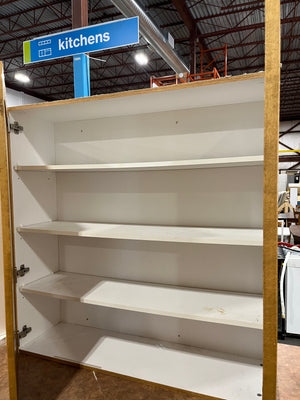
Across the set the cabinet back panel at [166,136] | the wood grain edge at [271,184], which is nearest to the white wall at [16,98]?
the cabinet back panel at [166,136]

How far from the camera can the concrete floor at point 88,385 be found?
149 cm

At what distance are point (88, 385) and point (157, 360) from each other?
422mm

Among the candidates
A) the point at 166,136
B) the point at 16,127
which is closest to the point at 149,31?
the point at 166,136

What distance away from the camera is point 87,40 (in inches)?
64.1

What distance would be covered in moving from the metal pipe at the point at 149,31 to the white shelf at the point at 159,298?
109 inches

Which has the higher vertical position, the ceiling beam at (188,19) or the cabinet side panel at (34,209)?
the ceiling beam at (188,19)

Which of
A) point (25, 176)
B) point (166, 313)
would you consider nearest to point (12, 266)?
point (25, 176)

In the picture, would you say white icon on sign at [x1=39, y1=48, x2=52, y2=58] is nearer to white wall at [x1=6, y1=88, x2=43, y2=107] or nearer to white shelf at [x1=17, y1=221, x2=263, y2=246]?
white shelf at [x1=17, y1=221, x2=263, y2=246]

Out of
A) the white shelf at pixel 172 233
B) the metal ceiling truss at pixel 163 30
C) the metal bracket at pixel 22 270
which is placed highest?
the metal ceiling truss at pixel 163 30

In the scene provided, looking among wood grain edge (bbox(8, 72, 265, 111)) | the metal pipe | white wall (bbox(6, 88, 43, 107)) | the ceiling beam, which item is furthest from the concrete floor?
white wall (bbox(6, 88, 43, 107))

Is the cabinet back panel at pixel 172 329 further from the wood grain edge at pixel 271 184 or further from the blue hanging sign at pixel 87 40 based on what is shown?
the blue hanging sign at pixel 87 40

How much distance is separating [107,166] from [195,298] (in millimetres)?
891

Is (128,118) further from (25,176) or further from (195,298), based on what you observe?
(195,298)

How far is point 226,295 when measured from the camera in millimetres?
1587
